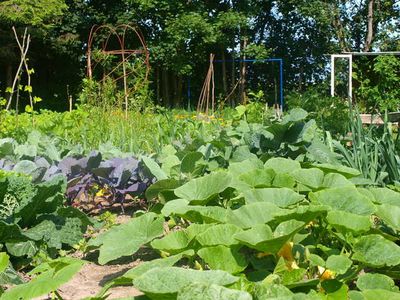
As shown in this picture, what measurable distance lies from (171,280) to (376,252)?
59 centimetres

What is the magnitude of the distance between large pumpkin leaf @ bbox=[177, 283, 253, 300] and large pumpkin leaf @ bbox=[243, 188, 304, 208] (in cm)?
72

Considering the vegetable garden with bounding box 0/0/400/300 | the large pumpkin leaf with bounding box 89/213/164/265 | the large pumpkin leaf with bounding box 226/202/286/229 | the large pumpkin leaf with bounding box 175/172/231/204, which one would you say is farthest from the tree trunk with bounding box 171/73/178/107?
the large pumpkin leaf with bounding box 226/202/286/229

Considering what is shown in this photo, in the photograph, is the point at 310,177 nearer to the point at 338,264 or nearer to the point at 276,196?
the point at 276,196

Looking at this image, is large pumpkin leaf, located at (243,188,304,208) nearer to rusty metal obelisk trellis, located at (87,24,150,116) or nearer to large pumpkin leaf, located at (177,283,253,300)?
large pumpkin leaf, located at (177,283,253,300)

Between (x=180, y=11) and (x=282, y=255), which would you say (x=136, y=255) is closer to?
(x=282, y=255)

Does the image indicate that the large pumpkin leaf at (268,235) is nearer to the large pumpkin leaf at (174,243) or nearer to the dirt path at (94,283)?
the large pumpkin leaf at (174,243)

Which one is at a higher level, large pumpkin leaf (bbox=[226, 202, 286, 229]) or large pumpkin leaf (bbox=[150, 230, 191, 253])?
large pumpkin leaf (bbox=[226, 202, 286, 229])

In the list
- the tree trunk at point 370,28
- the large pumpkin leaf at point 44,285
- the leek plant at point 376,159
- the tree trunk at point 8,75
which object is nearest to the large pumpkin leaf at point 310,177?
the leek plant at point 376,159

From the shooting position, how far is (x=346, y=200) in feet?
5.32

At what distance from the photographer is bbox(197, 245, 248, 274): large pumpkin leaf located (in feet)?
4.41

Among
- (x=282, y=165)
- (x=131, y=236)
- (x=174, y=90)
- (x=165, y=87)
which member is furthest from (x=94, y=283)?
(x=174, y=90)

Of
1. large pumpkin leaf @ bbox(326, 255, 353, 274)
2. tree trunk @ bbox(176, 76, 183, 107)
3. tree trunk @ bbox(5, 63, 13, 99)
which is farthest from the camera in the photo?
tree trunk @ bbox(176, 76, 183, 107)

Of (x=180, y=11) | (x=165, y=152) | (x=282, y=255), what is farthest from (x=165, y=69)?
(x=282, y=255)

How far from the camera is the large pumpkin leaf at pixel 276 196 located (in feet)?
5.39
